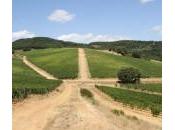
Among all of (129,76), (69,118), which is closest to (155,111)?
(69,118)

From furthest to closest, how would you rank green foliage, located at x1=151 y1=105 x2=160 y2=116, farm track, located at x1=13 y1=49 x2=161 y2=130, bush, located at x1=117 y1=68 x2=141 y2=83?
bush, located at x1=117 y1=68 x2=141 y2=83, green foliage, located at x1=151 y1=105 x2=160 y2=116, farm track, located at x1=13 y1=49 x2=161 y2=130

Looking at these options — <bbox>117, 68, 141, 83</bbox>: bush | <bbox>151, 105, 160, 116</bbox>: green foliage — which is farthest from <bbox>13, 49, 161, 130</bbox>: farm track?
<bbox>117, 68, 141, 83</bbox>: bush

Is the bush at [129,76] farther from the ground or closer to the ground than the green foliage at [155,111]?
farther from the ground

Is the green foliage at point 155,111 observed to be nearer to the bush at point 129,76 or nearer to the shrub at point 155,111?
the shrub at point 155,111

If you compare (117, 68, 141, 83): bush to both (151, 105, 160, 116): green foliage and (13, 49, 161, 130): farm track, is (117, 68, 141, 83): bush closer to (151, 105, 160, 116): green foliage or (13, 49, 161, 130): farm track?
(13, 49, 161, 130): farm track

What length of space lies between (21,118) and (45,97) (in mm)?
11901

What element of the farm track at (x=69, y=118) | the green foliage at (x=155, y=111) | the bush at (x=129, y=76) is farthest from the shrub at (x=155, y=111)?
the bush at (x=129, y=76)

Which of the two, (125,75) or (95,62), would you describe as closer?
(125,75)
